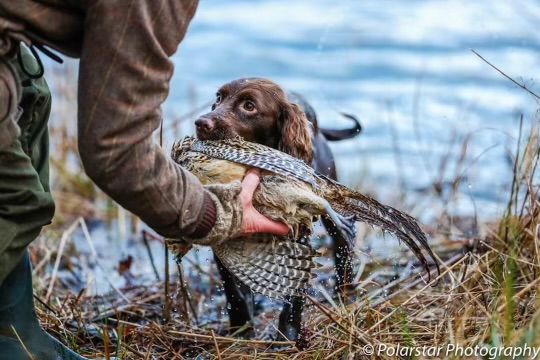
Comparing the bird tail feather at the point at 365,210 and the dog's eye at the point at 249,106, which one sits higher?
the bird tail feather at the point at 365,210

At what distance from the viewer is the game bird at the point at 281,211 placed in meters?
3.17

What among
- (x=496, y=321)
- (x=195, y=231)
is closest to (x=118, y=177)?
(x=195, y=231)

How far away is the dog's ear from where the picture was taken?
14.0ft

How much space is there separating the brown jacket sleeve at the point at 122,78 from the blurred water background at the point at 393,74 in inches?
119

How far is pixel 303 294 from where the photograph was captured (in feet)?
11.1

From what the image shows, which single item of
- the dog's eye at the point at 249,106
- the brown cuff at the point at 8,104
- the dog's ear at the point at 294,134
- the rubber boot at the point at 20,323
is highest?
the brown cuff at the point at 8,104

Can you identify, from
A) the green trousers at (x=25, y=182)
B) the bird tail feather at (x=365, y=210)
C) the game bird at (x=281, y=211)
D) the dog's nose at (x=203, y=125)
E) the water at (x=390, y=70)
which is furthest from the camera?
the water at (x=390, y=70)

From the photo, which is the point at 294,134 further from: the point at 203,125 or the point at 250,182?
the point at 250,182

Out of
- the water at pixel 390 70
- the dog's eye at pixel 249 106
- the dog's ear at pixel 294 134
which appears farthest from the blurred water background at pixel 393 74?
the dog's eye at pixel 249 106

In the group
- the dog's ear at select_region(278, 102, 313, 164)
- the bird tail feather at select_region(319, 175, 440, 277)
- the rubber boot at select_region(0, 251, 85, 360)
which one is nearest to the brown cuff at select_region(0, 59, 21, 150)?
the rubber boot at select_region(0, 251, 85, 360)

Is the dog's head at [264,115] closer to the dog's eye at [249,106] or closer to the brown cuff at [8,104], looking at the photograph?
the dog's eye at [249,106]

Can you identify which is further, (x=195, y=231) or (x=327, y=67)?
(x=327, y=67)

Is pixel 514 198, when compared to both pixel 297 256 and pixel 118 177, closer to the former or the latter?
pixel 297 256

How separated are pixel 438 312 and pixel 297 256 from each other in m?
0.86
